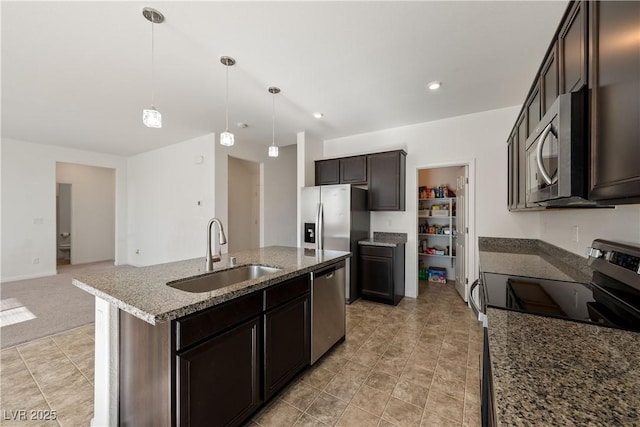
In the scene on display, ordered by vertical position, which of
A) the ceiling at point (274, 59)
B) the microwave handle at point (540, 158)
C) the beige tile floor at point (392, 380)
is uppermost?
Result: the ceiling at point (274, 59)

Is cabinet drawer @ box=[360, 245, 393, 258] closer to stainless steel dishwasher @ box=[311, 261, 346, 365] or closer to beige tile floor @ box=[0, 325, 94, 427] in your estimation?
stainless steel dishwasher @ box=[311, 261, 346, 365]

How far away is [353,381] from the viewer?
6.54 ft

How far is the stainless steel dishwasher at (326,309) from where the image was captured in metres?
2.11

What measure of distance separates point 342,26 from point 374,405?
8.95ft

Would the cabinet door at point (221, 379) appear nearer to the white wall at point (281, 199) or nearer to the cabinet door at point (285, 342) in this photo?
the cabinet door at point (285, 342)

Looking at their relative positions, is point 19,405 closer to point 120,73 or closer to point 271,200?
point 120,73

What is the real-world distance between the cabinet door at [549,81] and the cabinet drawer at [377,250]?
2379 millimetres

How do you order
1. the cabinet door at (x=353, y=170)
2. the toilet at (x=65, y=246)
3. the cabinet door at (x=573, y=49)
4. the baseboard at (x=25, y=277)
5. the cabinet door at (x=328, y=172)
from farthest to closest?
the toilet at (x=65, y=246) → the baseboard at (x=25, y=277) → the cabinet door at (x=328, y=172) → the cabinet door at (x=353, y=170) → the cabinet door at (x=573, y=49)

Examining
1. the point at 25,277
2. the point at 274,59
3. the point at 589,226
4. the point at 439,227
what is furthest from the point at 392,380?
the point at 25,277

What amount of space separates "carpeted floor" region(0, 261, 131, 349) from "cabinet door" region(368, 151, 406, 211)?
13.5 feet

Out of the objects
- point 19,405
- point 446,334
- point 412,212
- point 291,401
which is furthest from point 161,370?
point 412,212

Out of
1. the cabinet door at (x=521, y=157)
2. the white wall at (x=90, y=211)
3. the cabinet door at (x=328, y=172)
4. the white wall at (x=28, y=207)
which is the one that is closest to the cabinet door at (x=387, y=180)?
the cabinet door at (x=328, y=172)

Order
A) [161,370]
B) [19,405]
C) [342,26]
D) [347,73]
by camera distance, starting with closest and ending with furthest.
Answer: [161,370], [19,405], [342,26], [347,73]

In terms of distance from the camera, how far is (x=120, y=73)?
8.30 ft
